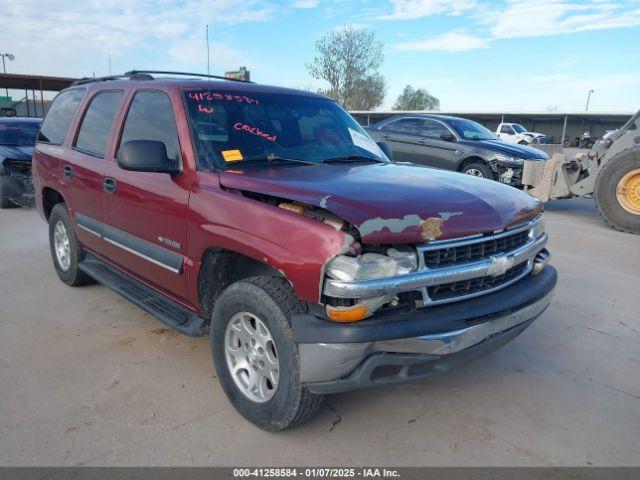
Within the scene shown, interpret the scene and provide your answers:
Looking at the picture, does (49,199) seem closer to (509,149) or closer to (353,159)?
(353,159)

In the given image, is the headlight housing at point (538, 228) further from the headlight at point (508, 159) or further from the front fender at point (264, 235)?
the headlight at point (508, 159)

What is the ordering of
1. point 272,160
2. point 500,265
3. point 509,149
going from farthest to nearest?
1. point 509,149
2. point 272,160
3. point 500,265

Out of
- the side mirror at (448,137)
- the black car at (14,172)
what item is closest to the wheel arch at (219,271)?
the black car at (14,172)

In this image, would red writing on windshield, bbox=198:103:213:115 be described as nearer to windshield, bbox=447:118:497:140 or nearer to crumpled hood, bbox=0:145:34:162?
crumpled hood, bbox=0:145:34:162

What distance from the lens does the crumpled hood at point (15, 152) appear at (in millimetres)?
8758

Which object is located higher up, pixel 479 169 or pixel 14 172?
pixel 479 169

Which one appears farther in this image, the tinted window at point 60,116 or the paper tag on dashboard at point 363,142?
the tinted window at point 60,116

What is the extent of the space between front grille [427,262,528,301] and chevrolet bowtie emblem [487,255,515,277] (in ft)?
0.18

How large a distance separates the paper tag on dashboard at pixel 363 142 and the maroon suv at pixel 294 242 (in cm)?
2

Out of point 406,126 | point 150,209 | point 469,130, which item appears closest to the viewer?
point 150,209

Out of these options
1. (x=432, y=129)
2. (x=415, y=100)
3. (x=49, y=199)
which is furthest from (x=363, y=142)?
(x=415, y=100)

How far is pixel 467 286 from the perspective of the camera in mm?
2568

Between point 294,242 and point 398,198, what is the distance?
61cm

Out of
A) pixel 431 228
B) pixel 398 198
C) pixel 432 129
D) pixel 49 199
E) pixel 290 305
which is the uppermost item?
pixel 432 129
